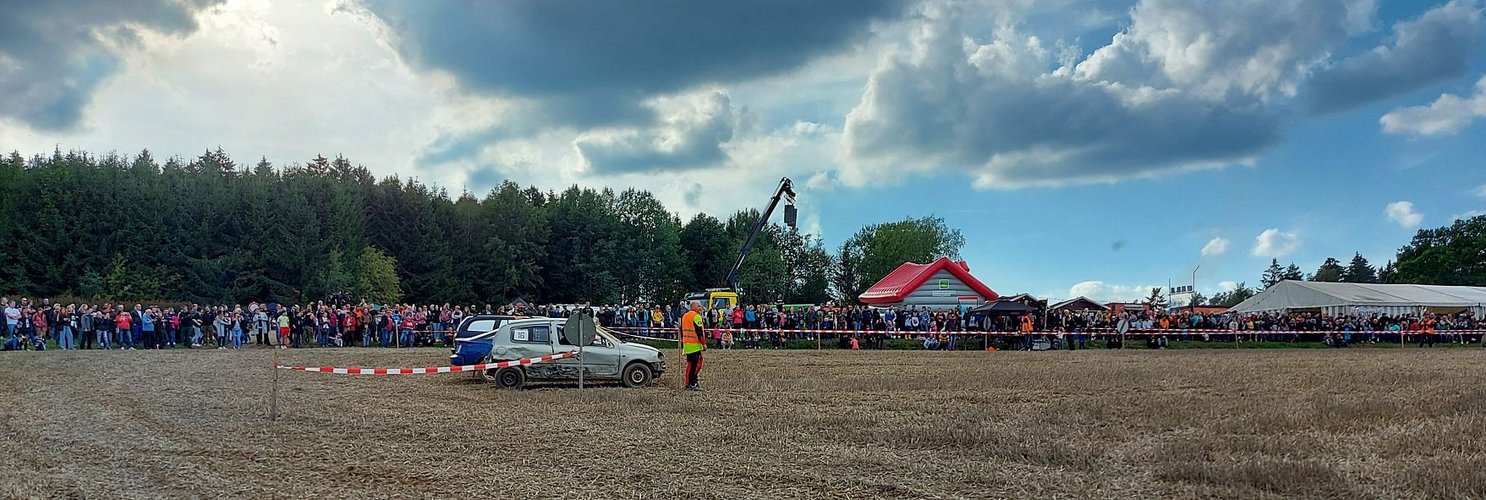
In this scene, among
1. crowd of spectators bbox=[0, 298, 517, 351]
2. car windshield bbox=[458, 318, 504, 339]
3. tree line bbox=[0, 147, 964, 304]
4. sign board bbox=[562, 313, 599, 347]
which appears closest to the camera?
sign board bbox=[562, 313, 599, 347]

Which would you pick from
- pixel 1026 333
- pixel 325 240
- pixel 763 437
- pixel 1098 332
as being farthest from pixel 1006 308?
pixel 325 240

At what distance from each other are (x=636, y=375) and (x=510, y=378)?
2279mm

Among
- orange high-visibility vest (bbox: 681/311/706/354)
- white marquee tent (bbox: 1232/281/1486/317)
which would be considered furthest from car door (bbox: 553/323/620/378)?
white marquee tent (bbox: 1232/281/1486/317)

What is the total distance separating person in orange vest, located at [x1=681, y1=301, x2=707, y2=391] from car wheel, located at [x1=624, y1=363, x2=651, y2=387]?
4.24ft

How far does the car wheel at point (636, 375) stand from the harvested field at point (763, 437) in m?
0.91

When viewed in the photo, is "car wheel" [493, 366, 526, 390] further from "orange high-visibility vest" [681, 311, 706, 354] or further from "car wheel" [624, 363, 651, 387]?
"orange high-visibility vest" [681, 311, 706, 354]

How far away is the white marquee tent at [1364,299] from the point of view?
5109cm

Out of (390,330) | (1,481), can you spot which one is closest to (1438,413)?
(1,481)

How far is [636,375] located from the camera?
1866cm

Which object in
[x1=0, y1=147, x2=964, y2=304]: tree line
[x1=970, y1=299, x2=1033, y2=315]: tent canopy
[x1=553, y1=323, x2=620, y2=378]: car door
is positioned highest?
[x1=0, y1=147, x2=964, y2=304]: tree line

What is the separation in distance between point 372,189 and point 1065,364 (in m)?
47.5

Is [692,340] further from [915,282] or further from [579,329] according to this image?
[915,282]

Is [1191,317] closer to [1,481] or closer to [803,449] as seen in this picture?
[803,449]

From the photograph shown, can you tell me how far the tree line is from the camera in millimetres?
48969
